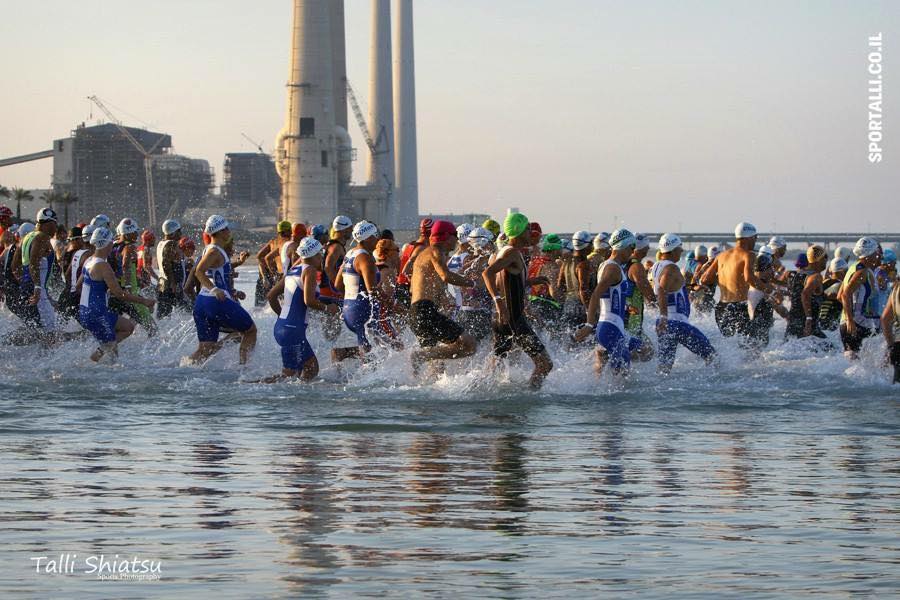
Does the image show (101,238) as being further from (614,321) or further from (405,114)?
(405,114)

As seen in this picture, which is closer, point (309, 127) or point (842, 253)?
point (842, 253)

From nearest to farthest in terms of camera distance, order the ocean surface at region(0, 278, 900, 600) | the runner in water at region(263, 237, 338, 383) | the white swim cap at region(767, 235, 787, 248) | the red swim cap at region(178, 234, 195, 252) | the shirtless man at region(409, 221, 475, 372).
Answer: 1. the ocean surface at region(0, 278, 900, 600)
2. the shirtless man at region(409, 221, 475, 372)
3. the runner in water at region(263, 237, 338, 383)
4. the red swim cap at region(178, 234, 195, 252)
5. the white swim cap at region(767, 235, 787, 248)

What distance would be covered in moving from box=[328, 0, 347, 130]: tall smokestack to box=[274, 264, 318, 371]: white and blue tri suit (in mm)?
115175

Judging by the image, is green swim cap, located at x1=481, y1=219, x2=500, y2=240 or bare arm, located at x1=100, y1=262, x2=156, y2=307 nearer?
bare arm, located at x1=100, y1=262, x2=156, y2=307

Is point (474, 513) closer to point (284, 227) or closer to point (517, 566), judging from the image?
point (517, 566)

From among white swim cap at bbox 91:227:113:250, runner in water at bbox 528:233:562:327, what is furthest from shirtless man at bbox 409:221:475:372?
white swim cap at bbox 91:227:113:250

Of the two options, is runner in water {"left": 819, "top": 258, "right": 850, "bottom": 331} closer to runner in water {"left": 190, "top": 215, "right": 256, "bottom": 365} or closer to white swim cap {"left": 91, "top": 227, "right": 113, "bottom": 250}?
runner in water {"left": 190, "top": 215, "right": 256, "bottom": 365}

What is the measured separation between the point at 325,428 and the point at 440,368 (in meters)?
3.04

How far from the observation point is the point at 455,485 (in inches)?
328

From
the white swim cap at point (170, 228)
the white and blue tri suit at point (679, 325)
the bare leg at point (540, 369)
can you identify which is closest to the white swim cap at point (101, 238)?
the white swim cap at point (170, 228)

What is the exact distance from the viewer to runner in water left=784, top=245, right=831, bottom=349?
1873cm

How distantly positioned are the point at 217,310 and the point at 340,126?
11012 centimetres

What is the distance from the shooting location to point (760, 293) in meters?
17.1

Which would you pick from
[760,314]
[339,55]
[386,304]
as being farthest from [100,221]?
[339,55]
